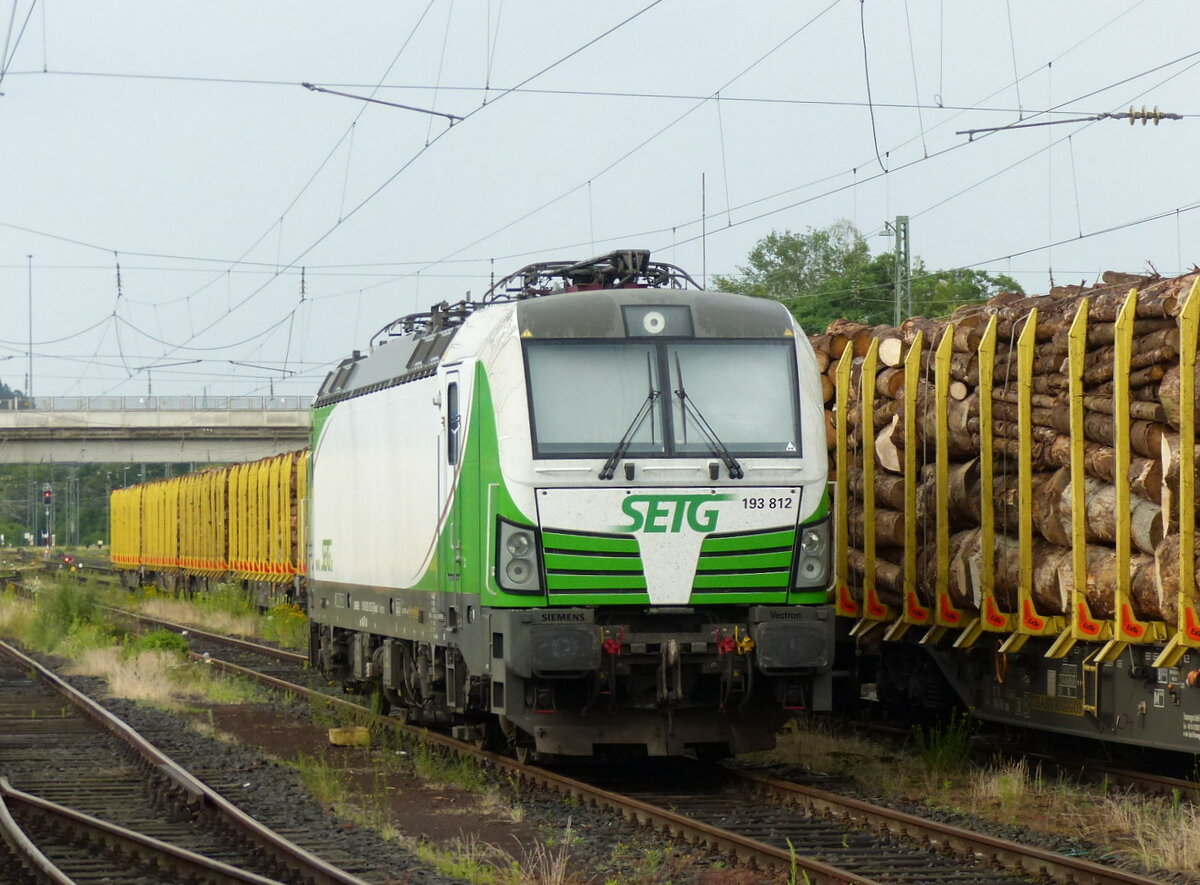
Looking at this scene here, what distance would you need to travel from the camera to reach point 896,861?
9414 mm

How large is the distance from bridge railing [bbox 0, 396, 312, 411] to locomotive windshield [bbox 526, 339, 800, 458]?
5572 centimetres

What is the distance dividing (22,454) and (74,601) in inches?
1427

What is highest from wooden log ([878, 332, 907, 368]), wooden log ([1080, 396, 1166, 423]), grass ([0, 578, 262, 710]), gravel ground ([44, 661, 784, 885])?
wooden log ([878, 332, 907, 368])

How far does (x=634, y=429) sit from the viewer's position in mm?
11812

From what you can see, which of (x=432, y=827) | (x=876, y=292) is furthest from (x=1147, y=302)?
(x=876, y=292)

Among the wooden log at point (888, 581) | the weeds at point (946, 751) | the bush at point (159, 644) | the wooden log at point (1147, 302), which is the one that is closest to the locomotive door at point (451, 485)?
the weeds at point (946, 751)

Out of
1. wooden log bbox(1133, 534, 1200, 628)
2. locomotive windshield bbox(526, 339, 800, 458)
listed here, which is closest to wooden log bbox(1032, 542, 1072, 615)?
wooden log bbox(1133, 534, 1200, 628)

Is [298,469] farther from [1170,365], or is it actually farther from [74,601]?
[1170,365]

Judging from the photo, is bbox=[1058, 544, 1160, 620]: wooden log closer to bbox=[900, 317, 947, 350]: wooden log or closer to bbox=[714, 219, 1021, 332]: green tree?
bbox=[900, 317, 947, 350]: wooden log

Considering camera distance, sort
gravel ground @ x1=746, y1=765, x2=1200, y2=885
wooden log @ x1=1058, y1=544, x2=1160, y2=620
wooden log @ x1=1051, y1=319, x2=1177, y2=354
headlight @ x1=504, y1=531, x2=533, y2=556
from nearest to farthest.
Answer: gravel ground @ x1=746, y1=765, x2=1200, y2=885 < wooden log @ x1=1051, y1=319, x2=1177, y2=354 < wooden log @ x1=1058, y1=544, x2=1160, y2=620 < headlight @ x1=504, y1=531, x2=533, y2=556

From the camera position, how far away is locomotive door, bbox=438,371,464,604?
489 inches

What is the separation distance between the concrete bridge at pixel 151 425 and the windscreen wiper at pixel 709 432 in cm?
5380

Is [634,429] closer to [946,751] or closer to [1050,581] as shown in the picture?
[1050,581]

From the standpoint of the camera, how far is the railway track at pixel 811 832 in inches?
353
